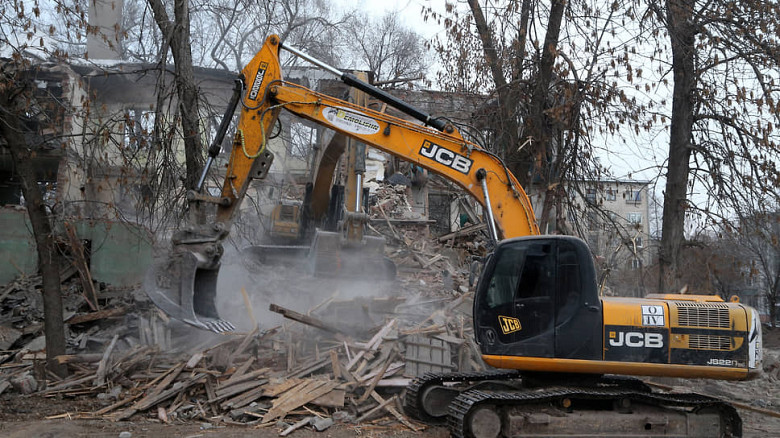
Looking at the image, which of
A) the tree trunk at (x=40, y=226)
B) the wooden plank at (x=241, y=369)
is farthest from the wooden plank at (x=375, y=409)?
the tree trunk at (x=40, y=226)

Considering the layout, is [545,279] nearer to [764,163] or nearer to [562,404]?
[562,404]

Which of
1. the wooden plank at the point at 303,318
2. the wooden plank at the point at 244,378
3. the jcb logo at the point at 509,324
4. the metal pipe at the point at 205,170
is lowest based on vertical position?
the wooden plank at the point at 244,378

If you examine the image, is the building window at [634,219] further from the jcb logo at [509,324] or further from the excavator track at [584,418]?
the jcb logo at [509,324]

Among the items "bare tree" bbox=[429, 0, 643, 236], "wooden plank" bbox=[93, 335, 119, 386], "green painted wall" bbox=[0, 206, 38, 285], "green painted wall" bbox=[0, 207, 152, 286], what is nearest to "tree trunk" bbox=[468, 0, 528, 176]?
"bare tree" bbox=[429, 0, 643, 236]

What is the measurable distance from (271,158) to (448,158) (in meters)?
2.24

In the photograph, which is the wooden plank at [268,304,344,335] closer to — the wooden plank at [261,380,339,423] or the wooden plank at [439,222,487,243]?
the wooden plank at [261,380,339,423]

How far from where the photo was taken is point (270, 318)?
11.4 meters

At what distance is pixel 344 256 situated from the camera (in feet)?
41.9

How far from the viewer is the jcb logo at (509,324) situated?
6289 mm

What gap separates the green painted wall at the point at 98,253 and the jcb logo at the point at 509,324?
11007mm

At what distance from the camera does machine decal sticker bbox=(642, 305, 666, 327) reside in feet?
20.4

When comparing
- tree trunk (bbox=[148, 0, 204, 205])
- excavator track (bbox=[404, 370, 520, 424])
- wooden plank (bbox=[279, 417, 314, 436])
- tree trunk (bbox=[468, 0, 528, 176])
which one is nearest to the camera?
wooden plank (bbox=[279, 417, 314, 436])

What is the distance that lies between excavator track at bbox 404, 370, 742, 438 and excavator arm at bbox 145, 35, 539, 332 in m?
2.00

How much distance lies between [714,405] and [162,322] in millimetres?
7959
